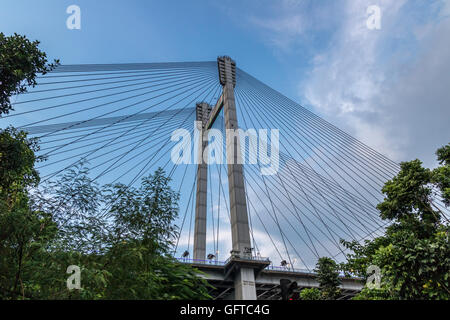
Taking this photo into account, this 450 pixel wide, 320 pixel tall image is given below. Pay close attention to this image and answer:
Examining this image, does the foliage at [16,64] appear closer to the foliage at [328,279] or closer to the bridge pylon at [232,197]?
the bridge pylon at [232,197]

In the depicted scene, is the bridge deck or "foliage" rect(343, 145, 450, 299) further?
the bridge deck

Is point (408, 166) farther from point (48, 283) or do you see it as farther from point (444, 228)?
point (48, 283)

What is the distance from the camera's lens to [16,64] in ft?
54.7

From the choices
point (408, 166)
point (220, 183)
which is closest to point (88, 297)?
point (408, 166)

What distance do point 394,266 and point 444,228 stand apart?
4.26m

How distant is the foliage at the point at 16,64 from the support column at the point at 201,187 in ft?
106

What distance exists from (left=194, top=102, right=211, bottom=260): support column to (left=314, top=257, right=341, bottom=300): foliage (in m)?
18.6

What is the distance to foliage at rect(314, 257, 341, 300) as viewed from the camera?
29.4m

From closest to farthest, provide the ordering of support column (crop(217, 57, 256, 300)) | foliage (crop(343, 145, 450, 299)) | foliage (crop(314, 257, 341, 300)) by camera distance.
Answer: foliage (crop(343, 145, 450, 299))
foliage (crop(314, 257, 341, 300))
support column (crop(217, 57, 256, 300))

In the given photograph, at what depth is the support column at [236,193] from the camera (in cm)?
3284

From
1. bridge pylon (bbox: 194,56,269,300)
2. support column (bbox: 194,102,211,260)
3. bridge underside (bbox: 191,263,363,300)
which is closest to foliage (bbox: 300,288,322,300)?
bridge underside (bbox: 191,263,363,300)

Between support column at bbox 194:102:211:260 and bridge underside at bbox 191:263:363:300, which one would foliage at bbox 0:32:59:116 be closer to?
bridge underside at bbox 191:263:363:300

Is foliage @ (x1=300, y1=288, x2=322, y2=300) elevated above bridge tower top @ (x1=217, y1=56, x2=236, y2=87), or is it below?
below

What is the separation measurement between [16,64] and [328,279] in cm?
2986
